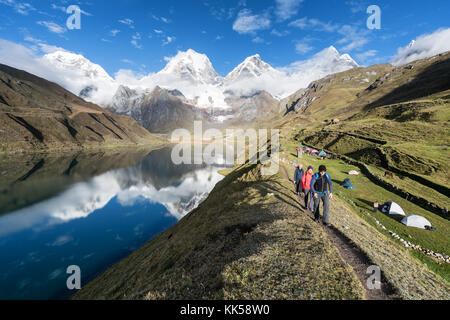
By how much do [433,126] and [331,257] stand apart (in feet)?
343

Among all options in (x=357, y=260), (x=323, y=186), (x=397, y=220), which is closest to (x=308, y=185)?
(x=323, y=186)

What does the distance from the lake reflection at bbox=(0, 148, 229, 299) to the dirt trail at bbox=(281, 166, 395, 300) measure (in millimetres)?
44842

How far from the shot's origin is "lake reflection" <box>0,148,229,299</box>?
127ft

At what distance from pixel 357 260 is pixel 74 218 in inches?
3194

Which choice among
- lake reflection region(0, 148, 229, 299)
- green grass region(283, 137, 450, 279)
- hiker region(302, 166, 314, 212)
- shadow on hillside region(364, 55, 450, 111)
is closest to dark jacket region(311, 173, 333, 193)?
hiker region(302, 166, 314, 212)

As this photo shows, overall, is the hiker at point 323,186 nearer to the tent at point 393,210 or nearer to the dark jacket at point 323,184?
the dark jacket at point 323,184

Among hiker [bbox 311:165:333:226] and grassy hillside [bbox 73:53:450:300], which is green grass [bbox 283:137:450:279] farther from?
hiker [bbox 311:165:333:226]

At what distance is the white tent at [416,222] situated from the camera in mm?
27953

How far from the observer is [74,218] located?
6450cm

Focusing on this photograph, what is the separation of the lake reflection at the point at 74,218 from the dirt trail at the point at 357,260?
147 feet

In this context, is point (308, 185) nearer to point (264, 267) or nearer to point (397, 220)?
point (264, 267)

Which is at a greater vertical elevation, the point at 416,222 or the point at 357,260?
the point at 357,260

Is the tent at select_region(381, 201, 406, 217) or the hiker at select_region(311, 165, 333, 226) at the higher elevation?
the hiker at select_region(311, 165, 333, 226)
